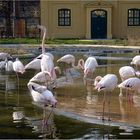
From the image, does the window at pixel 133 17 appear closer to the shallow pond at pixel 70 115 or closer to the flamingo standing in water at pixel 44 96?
the shallow pond at pixel 70 115

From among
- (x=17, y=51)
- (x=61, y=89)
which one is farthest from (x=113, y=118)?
(x=17, y=51)

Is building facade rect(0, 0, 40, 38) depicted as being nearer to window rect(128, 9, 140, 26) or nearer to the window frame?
window rect(128, 9, 140, 26)

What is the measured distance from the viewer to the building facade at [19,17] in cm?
4797

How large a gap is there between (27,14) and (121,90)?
37.6 m

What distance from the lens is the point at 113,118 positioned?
11.3 metres

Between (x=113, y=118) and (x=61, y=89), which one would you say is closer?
(x=113, y=118)

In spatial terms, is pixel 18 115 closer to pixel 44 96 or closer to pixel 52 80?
pixel 44 96

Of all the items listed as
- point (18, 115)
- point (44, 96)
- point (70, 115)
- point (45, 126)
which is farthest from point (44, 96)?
point (18, 115)

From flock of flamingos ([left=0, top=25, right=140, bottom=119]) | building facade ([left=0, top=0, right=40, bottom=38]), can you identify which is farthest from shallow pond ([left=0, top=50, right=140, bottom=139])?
building facade ([left=0, top=0, right=40, bottom=38])

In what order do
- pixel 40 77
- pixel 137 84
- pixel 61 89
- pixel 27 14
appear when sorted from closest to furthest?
1. pixel 137 84
2. pixel 40 77
3. pixel 61 89
4. pixel 27 14

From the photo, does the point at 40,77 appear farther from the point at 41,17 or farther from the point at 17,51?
the point at 41,17

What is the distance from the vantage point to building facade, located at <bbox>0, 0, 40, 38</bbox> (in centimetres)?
4797

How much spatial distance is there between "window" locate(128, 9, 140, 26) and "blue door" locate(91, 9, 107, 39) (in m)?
2.43

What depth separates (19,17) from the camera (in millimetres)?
50219
